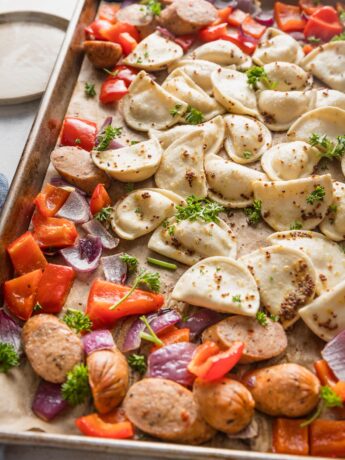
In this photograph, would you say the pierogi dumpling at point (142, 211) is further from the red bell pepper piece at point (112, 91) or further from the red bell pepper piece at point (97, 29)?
the red bell pepper piece at point (97, 29)

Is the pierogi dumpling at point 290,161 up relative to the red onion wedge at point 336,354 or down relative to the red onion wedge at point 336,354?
up

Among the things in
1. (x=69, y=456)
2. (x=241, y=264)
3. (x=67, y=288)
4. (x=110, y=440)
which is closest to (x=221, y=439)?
(x=110, y=440)

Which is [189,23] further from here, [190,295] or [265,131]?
[190,295]

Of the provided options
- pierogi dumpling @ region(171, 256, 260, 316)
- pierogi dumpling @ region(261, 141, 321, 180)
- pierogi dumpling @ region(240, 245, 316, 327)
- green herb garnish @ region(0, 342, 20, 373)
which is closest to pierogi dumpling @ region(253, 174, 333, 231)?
pierogi dumpling @ region(261, 141, 321, 180)

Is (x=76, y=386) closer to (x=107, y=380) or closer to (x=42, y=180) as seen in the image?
(x=107, y=380)

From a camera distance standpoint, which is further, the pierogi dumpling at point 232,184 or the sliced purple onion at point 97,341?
the pierogi dumpling at point 232,184

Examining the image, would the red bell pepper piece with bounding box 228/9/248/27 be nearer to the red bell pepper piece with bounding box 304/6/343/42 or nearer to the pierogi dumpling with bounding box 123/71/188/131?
the red bell pepper piece with bounding box 304/6/343/42

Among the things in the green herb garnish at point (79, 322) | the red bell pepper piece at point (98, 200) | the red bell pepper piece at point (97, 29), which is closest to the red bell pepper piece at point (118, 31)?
the red bell pepper piece at point (97, 29)

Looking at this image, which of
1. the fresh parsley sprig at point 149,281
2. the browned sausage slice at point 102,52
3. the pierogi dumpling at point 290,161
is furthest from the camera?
the browned sausage slice at point 102,52
